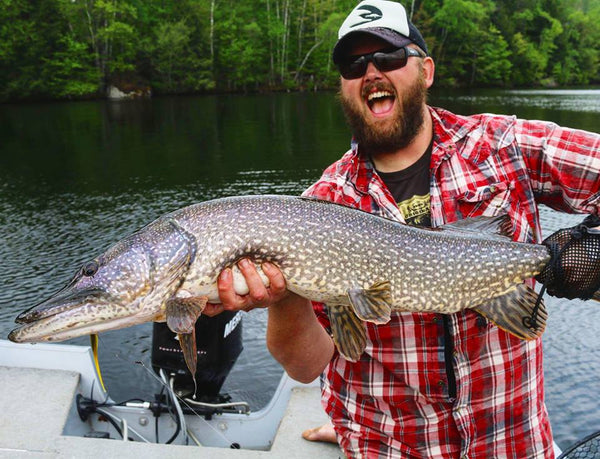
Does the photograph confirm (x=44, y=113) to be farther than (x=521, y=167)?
Yes

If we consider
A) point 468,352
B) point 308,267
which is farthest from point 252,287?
point 468,352

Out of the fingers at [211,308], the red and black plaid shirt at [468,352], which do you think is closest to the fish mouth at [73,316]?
the fingers at [211,308]

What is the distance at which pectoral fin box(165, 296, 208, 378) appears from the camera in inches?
85.7

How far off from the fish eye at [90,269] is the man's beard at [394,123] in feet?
4.51

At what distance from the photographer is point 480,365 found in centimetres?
224

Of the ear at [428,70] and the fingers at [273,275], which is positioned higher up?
the ear at [428,70]

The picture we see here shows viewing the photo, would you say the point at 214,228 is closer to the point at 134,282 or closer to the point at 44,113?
the point at 134,282

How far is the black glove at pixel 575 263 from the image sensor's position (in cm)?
221

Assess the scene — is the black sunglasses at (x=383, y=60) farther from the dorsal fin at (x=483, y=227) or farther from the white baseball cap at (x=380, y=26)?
the dorsal fin at (x=483, y=227)

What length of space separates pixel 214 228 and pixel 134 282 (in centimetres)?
42

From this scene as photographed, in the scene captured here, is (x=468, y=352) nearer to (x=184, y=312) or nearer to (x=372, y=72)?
(x=184, y=312)

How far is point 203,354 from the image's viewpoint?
13.0ft

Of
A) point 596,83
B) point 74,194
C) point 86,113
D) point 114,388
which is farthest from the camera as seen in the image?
point 596,83

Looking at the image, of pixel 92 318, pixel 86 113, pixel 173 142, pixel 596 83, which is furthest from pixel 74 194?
pixel 596 83
